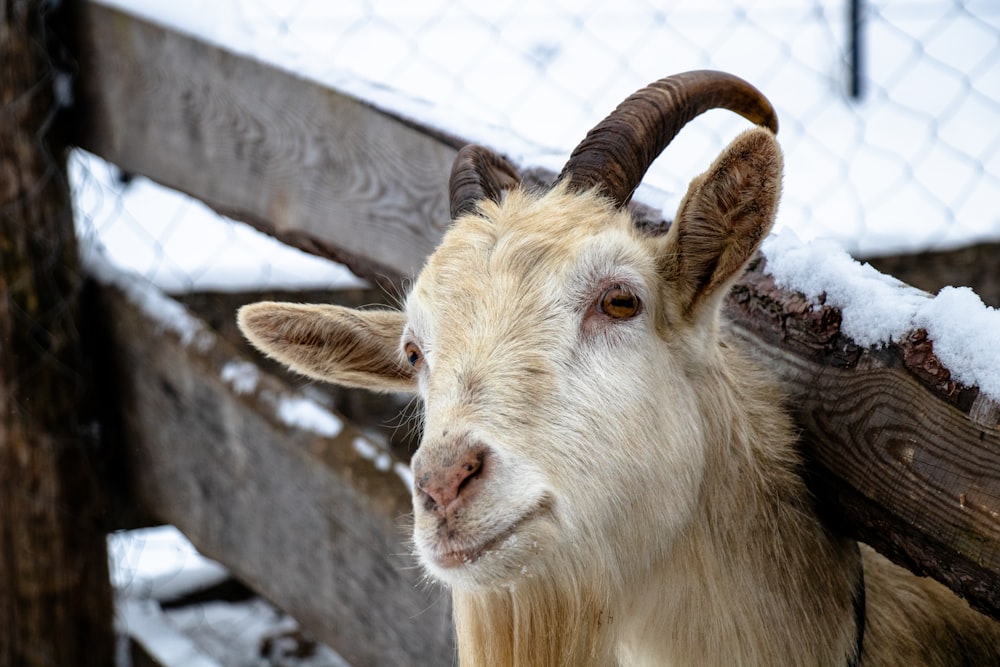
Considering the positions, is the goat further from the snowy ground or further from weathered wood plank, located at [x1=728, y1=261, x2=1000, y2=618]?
the snowy ground

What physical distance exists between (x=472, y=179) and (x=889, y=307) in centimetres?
84

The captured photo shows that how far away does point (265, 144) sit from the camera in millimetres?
3057

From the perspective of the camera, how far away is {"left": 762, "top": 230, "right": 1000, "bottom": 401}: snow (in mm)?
1647

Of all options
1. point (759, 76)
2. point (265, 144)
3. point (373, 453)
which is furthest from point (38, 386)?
point (759, 76)

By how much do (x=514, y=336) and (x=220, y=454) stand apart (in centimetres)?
142

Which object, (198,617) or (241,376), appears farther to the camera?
(198,617)

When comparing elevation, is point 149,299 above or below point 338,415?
below

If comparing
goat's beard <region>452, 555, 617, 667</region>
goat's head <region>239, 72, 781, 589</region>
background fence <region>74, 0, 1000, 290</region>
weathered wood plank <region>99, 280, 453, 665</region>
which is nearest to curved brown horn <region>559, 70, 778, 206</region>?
goat's head <region>239, 72, 781, 589</region>

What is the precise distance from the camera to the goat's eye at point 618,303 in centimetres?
203

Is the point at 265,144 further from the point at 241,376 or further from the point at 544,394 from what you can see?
the point at 544,394

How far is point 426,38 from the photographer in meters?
7.51

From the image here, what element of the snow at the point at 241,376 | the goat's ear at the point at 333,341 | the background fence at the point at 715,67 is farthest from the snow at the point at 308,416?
the background fence at the point at 715,67

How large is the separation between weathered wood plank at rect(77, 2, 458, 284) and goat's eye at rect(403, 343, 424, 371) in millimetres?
495

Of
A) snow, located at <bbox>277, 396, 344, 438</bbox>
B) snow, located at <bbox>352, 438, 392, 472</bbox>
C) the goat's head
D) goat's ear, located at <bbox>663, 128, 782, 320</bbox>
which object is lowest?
snow, located at <bbox>277, 396, 344, 438</bbox>
